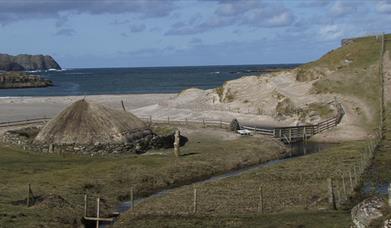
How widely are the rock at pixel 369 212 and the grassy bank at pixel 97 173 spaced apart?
19386 millimetres

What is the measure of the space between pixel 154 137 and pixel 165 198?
26533mm

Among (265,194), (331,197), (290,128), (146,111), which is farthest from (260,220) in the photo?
(146,111)

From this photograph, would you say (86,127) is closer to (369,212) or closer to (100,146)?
(100,146)

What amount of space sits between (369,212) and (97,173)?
34.8 meters

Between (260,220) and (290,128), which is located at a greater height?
(260,220)

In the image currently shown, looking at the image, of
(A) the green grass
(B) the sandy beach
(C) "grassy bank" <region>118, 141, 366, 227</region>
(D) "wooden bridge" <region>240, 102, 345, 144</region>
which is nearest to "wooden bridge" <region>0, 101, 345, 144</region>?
(D) "wooden bridge" <region>240, 102, 345, 144</region>

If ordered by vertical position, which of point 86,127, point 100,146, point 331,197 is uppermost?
point 86,127

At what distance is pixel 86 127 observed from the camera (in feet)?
215

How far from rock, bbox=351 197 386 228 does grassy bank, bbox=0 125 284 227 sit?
1939 centimetres

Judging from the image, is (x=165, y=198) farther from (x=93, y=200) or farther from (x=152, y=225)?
(x=152, y=225)

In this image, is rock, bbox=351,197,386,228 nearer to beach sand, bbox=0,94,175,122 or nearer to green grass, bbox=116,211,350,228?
green grass, bbox=116,211,350,228

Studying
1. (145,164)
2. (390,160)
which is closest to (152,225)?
(145,164)

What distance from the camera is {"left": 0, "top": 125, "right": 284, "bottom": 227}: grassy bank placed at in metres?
36.4

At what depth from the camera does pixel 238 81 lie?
115812 mm
